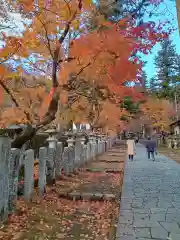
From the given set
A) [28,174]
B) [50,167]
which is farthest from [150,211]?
[50,167]

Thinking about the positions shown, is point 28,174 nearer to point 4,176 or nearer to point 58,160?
point 4,176

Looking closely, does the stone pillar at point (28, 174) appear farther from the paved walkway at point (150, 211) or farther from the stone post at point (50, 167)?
the paved walkway at point (150, 211)

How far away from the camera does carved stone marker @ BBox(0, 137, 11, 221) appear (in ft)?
16.9

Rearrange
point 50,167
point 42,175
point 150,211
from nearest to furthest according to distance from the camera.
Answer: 1. point 150,211
2. point 42,175
3. point 50,167

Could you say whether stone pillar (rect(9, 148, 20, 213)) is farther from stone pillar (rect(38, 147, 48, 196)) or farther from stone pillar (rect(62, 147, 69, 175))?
stone pillar (rect(62, 147, 69, 175))

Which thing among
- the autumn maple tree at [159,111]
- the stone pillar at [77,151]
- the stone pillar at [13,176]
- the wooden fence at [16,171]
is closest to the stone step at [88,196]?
the wooden fence at [16,171]

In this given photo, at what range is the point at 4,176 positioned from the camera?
528cm

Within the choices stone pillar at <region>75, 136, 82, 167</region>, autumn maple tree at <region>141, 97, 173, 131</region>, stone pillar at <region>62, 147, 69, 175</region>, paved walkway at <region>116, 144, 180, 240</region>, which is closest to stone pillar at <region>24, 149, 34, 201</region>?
paved walkway at <region>116, 144, 180, 240</region>

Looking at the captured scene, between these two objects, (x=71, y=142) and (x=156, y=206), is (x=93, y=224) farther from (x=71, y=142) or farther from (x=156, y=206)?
(x=71, y=142)

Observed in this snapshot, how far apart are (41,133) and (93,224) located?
11.0 m

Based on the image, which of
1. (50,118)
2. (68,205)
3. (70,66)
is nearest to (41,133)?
(70,66)

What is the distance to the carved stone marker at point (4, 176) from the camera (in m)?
5.16

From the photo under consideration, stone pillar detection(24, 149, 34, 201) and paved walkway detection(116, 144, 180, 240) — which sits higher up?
stone pillar detection(24, 149, 34, 201)

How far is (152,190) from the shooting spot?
873cm
